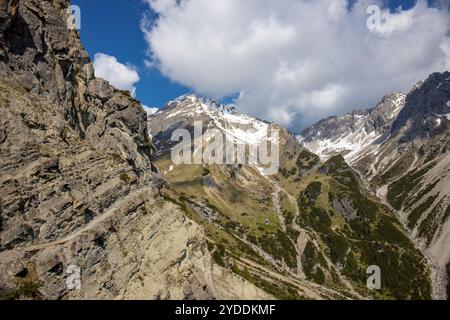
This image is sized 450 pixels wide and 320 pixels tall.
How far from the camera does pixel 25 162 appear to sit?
2334 inches

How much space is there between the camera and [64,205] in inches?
2445

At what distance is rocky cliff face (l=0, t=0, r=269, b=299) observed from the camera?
5572 cm

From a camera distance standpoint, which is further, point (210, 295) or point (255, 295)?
point (255, 295)

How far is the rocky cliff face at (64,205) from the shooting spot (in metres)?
55.7

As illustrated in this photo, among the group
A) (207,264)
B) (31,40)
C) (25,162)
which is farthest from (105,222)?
(31,40)

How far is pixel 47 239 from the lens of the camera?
5844 centimetres

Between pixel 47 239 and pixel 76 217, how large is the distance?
6.31 m

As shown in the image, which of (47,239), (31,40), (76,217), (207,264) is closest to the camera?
(47,239)

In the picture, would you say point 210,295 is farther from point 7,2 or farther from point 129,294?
point 7,2

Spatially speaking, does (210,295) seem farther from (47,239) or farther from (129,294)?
(47,239)

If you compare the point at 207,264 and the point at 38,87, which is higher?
the point at 38,87

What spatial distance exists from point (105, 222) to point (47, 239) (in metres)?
10.4
